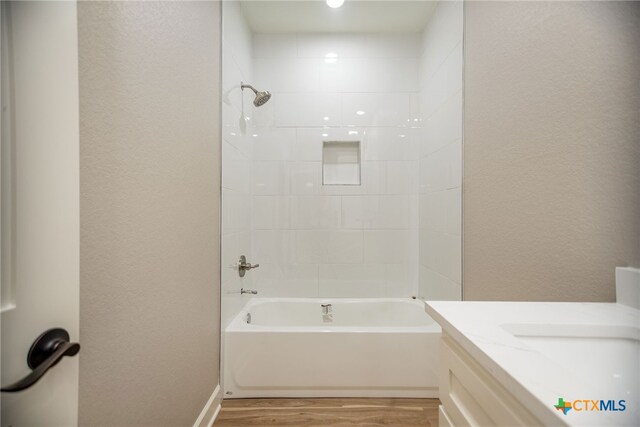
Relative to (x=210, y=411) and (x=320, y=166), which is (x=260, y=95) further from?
(x=210, y=411)

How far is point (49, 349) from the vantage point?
478mm

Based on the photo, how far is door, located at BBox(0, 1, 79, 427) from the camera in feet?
1.45

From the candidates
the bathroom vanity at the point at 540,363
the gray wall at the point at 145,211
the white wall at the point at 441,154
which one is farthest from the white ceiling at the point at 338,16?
the bathroom vanity at the point at 540,363

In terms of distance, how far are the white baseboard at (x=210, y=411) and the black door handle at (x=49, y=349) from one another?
104cm

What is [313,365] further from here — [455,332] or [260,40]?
[260,40]

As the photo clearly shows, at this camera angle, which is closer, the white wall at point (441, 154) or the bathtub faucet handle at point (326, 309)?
the white wall at point (441, 154)

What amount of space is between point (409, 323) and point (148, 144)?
207 centimetres

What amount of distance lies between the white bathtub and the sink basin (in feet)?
3.54

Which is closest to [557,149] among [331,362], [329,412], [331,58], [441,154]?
[441,154]

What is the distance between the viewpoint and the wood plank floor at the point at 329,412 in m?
1.43

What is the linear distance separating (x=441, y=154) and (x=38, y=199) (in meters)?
1.94

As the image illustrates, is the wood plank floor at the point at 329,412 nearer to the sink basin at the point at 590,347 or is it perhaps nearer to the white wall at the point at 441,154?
the white wall at the point at 441,154

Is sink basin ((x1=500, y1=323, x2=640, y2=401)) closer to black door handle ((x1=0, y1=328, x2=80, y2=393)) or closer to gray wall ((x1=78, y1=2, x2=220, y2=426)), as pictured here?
black door handle ((x1=0, y1=328, x2=80, y2=393))

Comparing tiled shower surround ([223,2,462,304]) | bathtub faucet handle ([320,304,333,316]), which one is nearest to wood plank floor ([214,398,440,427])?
bathtub faucet handle ([320,304,333,316])
